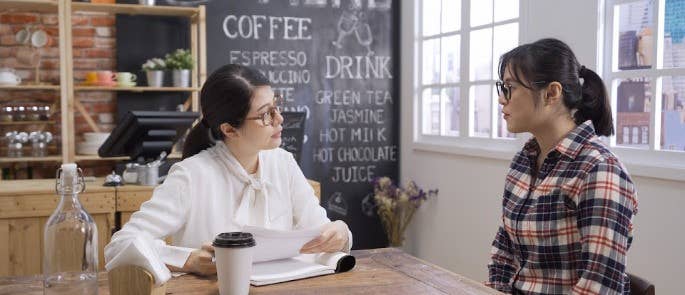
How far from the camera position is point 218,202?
6.21ft

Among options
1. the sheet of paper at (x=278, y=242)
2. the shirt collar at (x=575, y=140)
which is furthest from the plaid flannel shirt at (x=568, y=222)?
the sheet of paper at (x=278, y=242)

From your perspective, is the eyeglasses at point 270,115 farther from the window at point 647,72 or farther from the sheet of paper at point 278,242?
the window at point 647,72

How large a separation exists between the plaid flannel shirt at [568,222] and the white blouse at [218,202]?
1.71ft

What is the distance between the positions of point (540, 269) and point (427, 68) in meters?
2.95

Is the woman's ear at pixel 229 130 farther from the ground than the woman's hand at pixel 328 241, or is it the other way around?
the woman's ear at pixel 229 130

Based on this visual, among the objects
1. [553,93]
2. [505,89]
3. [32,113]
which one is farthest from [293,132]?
[553,93]

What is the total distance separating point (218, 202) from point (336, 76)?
2.98 m

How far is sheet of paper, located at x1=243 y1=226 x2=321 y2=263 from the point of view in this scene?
1.57 meters

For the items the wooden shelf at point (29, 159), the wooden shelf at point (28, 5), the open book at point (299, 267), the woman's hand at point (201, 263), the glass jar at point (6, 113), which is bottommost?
the open book at point (299, 267)

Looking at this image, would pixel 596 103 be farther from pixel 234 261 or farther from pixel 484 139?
pixel 484 139

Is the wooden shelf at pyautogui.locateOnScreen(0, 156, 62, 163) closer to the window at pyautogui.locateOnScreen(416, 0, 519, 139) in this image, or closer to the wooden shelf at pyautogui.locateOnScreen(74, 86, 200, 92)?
the wooden shelf at pyautogui.locateOnScreen(74, 86, 200, 92)

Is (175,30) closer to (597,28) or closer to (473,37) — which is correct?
(473,37)

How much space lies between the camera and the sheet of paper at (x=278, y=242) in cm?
157

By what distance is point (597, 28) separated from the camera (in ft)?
10.1
